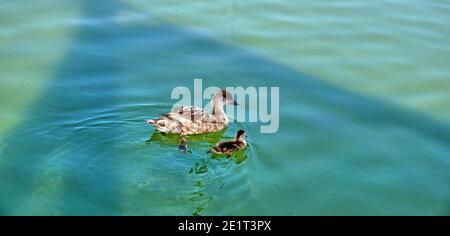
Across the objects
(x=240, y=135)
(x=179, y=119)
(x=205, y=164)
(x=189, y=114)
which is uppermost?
(x=189, y=114)

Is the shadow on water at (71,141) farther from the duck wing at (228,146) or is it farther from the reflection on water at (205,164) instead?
the duck wing at (228,146)

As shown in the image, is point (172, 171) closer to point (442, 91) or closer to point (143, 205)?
point (143, 205)

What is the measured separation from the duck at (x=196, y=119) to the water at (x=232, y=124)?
4.3 inches

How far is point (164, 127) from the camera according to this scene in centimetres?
559

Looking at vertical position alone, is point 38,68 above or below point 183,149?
above

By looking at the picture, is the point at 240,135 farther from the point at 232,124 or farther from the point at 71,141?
the point at 71,141

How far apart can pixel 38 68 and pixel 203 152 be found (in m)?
2.29

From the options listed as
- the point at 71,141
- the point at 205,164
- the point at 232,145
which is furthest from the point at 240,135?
the point at 71,141

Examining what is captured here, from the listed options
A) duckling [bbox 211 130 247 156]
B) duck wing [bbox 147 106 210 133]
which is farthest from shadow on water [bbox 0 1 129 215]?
duckling [bbox 211 130 247 156]
